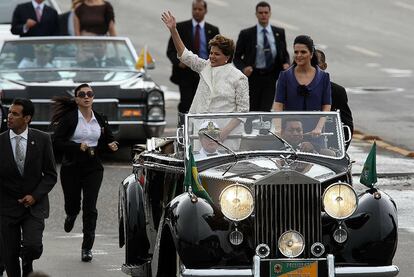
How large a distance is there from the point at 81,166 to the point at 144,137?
5.97 metres

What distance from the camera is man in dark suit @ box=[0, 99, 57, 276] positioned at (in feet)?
41.5

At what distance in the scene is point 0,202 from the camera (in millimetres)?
12758

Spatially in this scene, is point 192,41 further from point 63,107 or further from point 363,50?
point 363,50

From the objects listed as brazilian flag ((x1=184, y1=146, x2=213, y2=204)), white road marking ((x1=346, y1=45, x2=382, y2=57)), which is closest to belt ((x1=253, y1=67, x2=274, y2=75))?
brazilian flag ((x1=184, y1=146, x2=213, y2=204))

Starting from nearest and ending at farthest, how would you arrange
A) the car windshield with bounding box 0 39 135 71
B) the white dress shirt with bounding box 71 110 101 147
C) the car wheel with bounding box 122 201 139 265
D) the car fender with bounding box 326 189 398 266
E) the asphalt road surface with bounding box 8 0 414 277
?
the car fender with bounding box 326 189 398 266 < the car wheel with bounding box 122 201 139 265 < the white dress shirt with bounding box 71 110 101 147 < the asphalt road surface with bounding box 8 0 414 277 < the car windshield with bounding box 0 39 135 71

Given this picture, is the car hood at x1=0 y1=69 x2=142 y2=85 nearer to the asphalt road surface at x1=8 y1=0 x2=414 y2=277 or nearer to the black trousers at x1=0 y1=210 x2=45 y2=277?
the asphalt road surface at x1=8 y1=0 x2=414 y2=277

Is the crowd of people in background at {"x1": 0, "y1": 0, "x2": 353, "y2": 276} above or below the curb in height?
above

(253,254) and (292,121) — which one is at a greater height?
(292,121)

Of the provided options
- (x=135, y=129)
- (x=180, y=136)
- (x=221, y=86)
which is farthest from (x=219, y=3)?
(x=180, y=136)

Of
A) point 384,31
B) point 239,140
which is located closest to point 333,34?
point 384,31

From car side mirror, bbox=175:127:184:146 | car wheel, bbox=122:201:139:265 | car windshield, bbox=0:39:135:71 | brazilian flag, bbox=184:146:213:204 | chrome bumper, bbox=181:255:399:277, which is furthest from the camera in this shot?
car windshield, bbox=0:39:135:71

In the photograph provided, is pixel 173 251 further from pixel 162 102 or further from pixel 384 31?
pixel 384 31

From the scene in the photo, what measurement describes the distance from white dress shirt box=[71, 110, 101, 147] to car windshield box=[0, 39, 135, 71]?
6.67m

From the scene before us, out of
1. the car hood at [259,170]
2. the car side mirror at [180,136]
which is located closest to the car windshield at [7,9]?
the car side mirror at [180,136]
